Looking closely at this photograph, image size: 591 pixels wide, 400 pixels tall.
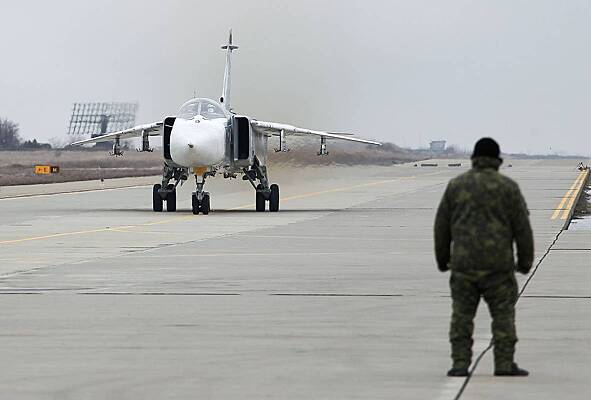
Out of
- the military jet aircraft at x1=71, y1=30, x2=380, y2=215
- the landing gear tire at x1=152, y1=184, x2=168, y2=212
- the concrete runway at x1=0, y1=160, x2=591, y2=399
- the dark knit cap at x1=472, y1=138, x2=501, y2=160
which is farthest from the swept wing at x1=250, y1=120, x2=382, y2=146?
the dark knit cap at x1=472, y1=138, x2=501, y2=160

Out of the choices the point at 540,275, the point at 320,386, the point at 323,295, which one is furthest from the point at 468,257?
the point at 540,275

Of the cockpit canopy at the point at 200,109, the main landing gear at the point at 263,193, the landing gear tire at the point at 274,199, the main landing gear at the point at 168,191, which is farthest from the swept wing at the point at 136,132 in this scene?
the landing gear tire at the point at 274,199

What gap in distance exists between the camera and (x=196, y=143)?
123 ft

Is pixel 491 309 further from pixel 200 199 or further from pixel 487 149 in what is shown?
pixel 200 199

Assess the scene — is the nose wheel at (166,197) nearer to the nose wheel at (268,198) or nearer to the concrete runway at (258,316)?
the nose wheel at (268,198)

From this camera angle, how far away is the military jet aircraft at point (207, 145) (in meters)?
37.9

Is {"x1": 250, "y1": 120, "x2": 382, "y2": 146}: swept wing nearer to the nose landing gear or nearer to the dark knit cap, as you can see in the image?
the nose landing gear

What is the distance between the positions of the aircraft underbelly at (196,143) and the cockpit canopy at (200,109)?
279 millimetres

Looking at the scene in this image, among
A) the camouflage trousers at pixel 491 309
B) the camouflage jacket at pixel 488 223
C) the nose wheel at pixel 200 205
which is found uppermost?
the camouflage jacket at pixel 488 223

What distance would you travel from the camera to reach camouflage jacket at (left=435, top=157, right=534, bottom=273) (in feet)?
33.6

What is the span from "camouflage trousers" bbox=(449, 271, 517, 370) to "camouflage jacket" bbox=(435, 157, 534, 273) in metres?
0.08

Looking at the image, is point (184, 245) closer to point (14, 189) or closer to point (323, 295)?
point (323, 295)

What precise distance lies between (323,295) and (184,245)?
9.90 metres

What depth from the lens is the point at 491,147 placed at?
34.2ft
